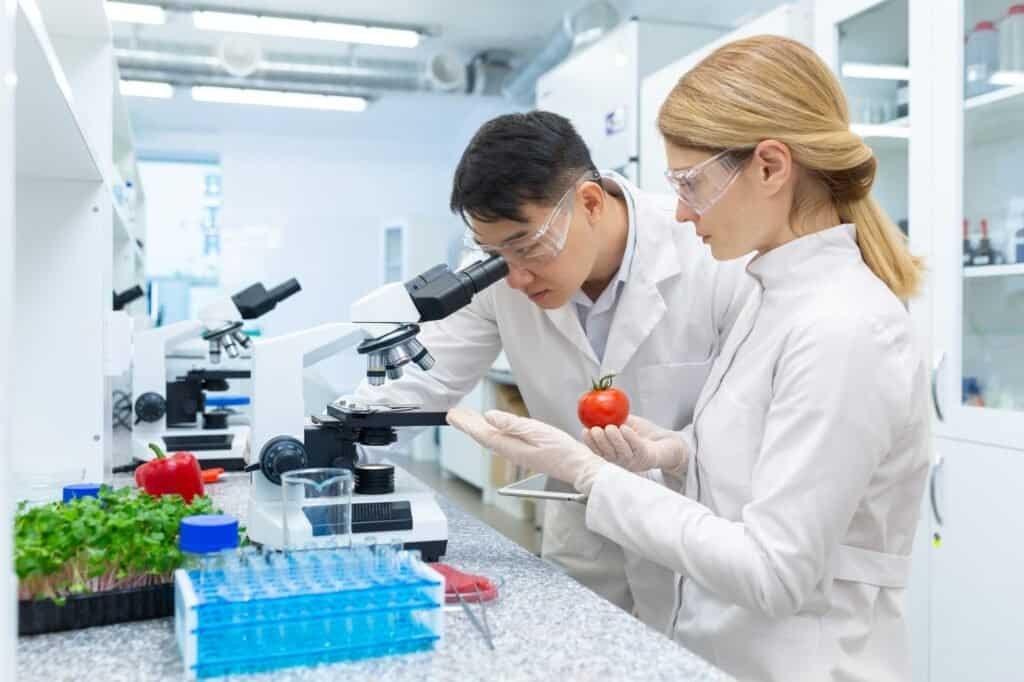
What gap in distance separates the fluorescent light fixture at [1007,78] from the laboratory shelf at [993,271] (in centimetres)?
44

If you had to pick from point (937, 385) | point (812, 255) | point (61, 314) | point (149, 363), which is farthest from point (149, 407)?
point (937, 385)

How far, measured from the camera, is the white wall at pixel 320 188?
27.2ft

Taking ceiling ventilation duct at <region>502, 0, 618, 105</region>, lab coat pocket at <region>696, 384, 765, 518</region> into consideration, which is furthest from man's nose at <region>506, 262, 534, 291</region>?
ceiling ventilation duct at <region>502, 0, 618, 105</region>

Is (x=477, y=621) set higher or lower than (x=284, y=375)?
lower

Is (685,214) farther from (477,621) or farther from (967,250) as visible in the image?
(967,250)

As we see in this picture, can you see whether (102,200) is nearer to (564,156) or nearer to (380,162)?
(564,156)

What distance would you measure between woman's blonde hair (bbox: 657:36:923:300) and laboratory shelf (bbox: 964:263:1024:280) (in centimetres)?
108

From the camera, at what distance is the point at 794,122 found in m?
1.17

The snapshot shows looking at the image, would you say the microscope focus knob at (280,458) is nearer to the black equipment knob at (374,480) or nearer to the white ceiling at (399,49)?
the black equipment knob at (374,480)

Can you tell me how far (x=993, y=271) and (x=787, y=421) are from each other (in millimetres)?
1414

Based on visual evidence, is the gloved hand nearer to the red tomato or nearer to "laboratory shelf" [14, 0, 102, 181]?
the red tomato

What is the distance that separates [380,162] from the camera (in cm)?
888

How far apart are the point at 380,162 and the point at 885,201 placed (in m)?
6.89

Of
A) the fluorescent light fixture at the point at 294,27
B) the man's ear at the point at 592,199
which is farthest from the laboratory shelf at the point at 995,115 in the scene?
the fluorescent light fixture at the point at 294,27
